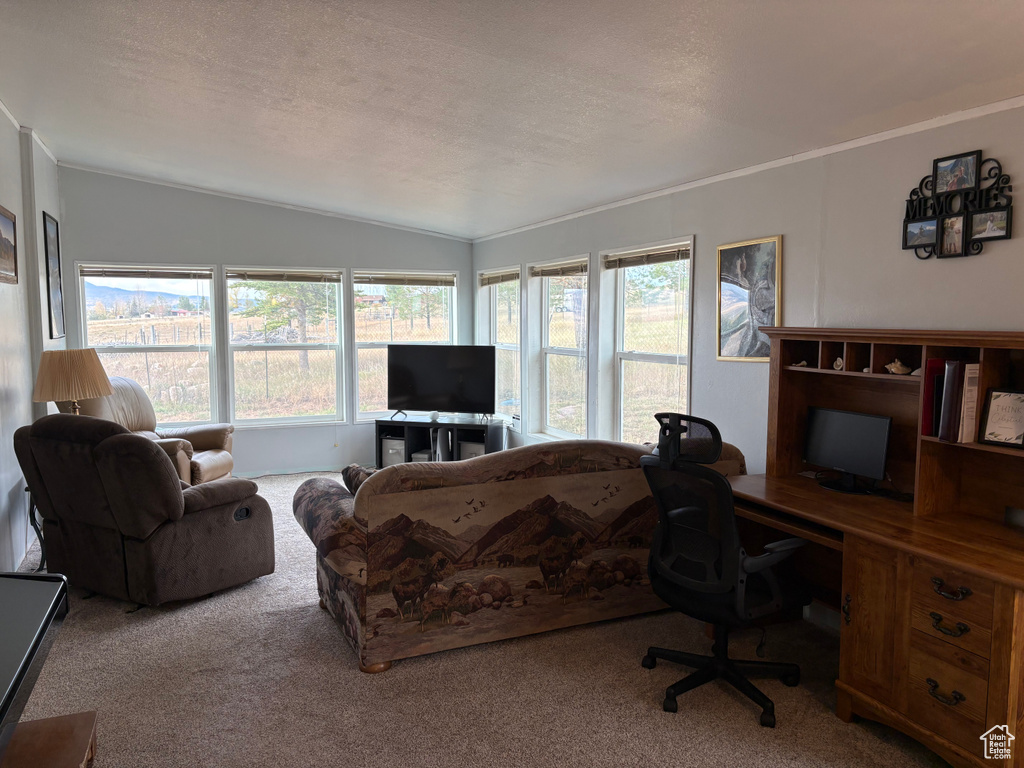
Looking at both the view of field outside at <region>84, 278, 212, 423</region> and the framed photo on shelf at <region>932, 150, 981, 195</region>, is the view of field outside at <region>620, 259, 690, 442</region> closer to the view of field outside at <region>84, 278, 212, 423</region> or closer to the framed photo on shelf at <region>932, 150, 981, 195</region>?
the framed photo on shelf at <region>932, 150, 981, 195</region>

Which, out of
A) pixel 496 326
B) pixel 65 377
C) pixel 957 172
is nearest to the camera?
pixel 957 172

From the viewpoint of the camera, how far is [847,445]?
9.75ft

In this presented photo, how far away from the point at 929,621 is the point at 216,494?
3141 mm

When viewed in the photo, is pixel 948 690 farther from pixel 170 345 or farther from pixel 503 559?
pixel 170 345

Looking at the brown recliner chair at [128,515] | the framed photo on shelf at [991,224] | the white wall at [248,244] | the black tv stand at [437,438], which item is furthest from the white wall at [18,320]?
the framed photo on shelf at [991,224]

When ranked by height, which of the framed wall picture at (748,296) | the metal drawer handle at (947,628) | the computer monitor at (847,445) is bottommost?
the metal drawer handle at (947,628)

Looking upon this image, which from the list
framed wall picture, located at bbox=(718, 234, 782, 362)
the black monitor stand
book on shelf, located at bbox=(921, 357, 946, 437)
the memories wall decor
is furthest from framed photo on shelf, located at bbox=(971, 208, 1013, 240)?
the black monitor stand

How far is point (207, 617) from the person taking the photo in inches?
132

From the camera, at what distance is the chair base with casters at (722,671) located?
8.31ft

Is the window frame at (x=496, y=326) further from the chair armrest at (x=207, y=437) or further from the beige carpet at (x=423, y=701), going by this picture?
the beige carpet at (x=423, y=701)

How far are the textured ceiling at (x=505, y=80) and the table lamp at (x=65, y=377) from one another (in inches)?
58.7

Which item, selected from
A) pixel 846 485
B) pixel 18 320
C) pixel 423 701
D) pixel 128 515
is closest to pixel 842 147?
pixel 846 485

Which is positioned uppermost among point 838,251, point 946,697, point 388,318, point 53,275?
point 53,275

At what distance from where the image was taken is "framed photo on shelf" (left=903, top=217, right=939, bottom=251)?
2.71 meters
